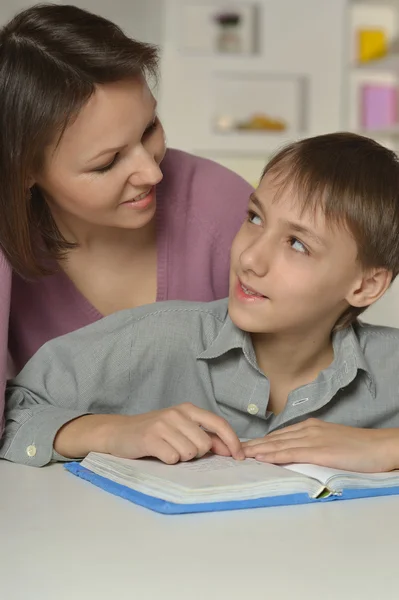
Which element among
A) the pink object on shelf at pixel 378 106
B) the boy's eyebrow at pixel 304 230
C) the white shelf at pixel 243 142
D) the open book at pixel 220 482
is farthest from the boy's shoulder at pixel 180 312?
the pink object on shelf at pixel 378 106

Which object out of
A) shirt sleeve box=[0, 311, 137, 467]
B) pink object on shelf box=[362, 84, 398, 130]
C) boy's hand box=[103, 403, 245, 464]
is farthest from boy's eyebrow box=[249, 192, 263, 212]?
pink object on shelf box=[362, 84, 398, 130]

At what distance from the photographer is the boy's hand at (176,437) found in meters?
1.12

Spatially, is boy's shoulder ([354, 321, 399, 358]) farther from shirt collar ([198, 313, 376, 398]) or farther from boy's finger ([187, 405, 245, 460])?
boy's finger ([187, 405, 245, 460])

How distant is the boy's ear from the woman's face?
0.35m

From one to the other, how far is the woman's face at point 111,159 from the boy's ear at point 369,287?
0.35 meters

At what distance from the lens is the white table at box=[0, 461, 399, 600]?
0.75 meters

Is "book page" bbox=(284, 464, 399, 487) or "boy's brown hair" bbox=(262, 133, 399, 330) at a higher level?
"boy's brown hair" bbox=(262, 133, 399, 330)

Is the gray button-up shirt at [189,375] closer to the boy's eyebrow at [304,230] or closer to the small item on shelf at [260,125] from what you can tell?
the boy's eyebrow at [304,230]

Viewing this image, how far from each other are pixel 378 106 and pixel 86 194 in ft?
17.1

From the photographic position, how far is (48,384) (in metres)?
1.36

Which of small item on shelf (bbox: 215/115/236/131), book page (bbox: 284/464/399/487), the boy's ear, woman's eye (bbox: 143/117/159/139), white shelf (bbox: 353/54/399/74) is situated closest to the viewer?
book page (bbox: 284/464/399/487)

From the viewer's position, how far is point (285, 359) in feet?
4.78

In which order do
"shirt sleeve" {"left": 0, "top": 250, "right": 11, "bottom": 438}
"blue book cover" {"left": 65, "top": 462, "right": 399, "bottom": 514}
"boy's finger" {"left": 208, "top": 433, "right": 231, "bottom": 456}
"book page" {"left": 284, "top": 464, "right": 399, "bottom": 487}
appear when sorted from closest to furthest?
1. "blue book cover" {"left": 65, "top": 462, "right": 399, "bottom": 514}
2. "book page" {"left": 284, "top": 464, "right": 399, "bottom": 487}
3. "boy's finger" {"left": 208, "top": 433, "right": 231, "bottom": 456}
4. "shirt sleeve" {"left": 0, "top": 250, "right": 11, "bottom": 438}

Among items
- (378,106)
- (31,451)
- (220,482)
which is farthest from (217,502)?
(378,106)
